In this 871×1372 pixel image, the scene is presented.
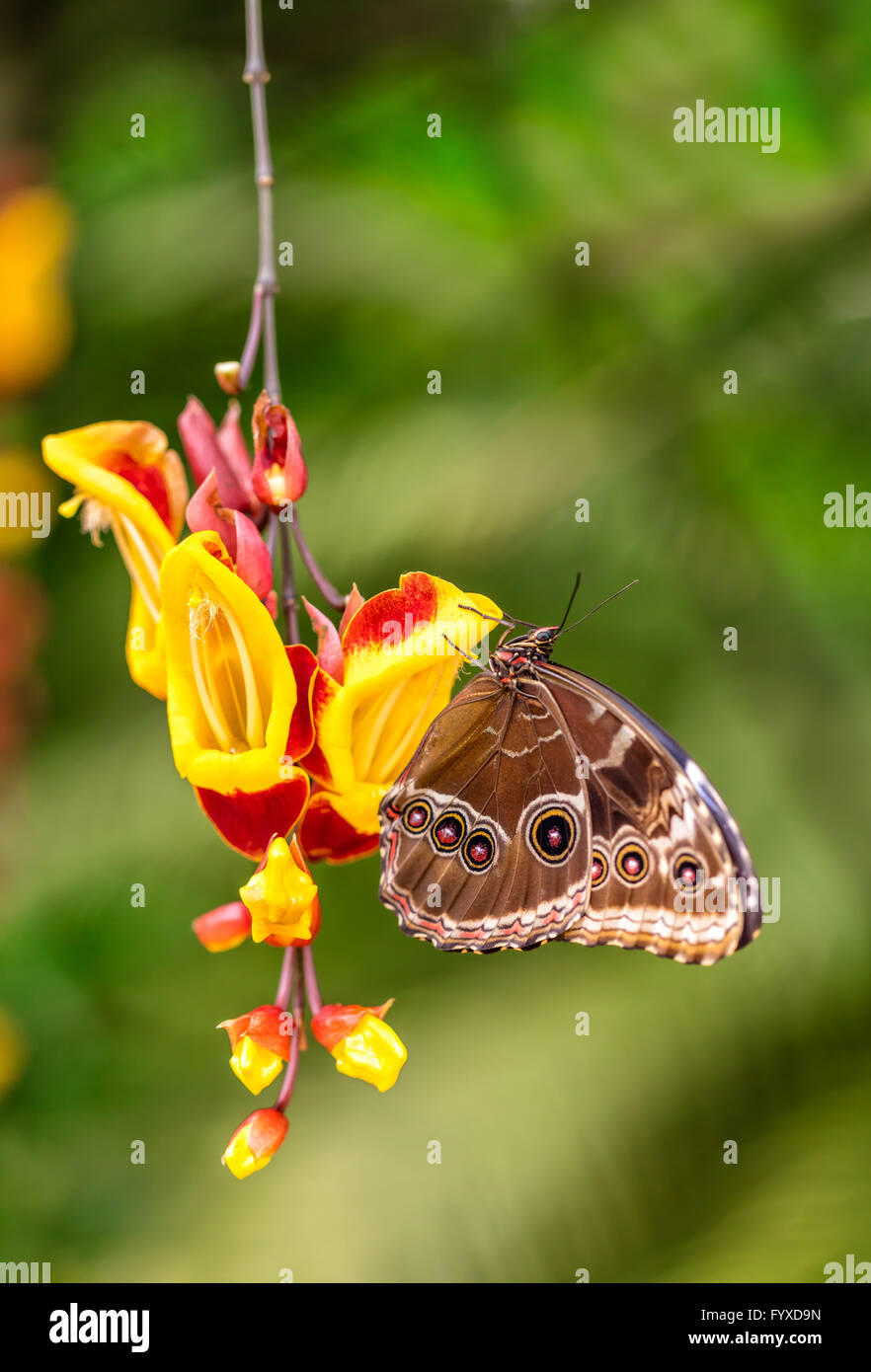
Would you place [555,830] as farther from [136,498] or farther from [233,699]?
[136,498]

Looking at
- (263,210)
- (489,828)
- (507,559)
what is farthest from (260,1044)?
(507,559)

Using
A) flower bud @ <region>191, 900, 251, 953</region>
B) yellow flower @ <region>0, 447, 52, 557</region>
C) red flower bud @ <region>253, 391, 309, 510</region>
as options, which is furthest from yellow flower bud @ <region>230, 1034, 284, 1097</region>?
yellow flower @ <region>0, 447, 52, 557</region>

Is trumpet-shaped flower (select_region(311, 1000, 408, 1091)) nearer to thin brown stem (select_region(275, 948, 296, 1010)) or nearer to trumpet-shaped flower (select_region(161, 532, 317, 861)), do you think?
thin brown stem (select_region(275, 948, 296, 1010))

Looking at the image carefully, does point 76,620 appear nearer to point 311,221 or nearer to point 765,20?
point 311,221

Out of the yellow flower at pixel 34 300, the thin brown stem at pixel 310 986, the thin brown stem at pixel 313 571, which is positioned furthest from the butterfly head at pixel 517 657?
the yellow flower at pixel 34 300

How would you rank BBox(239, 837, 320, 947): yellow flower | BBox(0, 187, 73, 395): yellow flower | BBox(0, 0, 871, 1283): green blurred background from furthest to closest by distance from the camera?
BBox(0, 187, 73, 395): yellow flower < BBox(0, 0, 871, 1283): green blurred background < BBox(239, 837, 320, 947): yellow flower

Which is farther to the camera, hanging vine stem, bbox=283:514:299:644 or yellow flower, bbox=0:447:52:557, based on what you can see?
yellow flower, bbox=0:447:52:557
